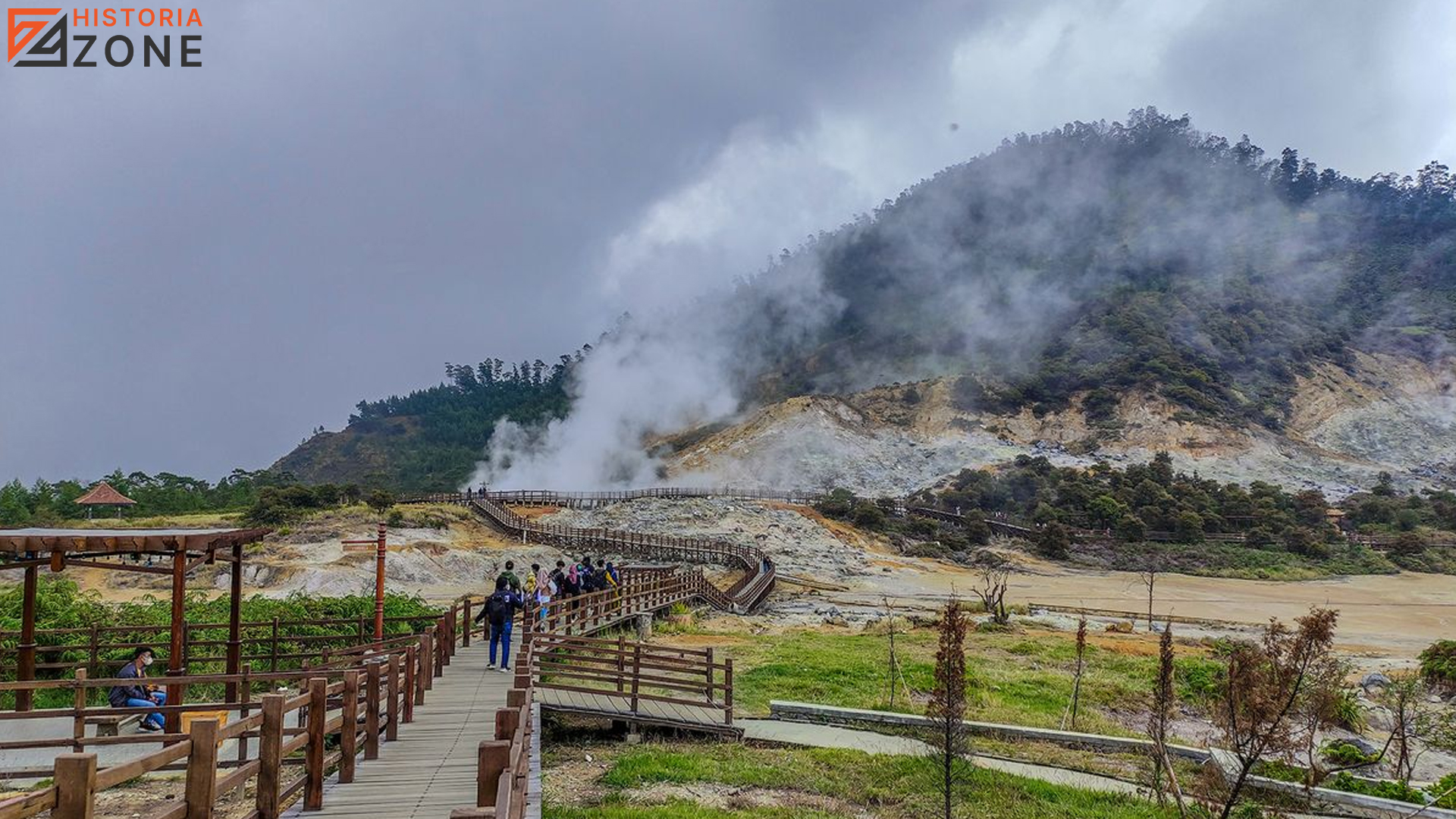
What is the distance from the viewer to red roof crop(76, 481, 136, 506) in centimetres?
5656

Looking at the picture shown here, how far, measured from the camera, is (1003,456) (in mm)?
87500

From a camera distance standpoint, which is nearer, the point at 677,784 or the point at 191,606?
the point at 677,784

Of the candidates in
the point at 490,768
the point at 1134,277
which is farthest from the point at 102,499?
the point at 1134,277

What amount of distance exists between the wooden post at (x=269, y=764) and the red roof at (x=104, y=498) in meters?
61.9

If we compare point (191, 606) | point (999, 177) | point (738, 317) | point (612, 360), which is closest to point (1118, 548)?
point (191, 606)

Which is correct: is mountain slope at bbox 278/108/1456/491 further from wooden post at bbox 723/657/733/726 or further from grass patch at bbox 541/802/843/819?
grass patch at bbox 541/802/843/819

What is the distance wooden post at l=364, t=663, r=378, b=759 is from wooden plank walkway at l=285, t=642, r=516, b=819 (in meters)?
0.11

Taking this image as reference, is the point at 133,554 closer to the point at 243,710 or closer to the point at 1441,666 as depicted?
the point at 243,710

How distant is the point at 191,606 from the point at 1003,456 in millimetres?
78246

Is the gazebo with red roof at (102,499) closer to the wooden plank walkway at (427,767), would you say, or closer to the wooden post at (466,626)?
the wooden post at (466,626)

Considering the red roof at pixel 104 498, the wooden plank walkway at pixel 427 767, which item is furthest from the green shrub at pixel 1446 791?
the red roof at pixel 104 498

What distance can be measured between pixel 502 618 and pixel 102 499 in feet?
188

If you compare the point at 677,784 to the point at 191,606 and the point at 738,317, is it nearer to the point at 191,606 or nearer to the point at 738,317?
the point at 191,606

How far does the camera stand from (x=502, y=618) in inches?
587
